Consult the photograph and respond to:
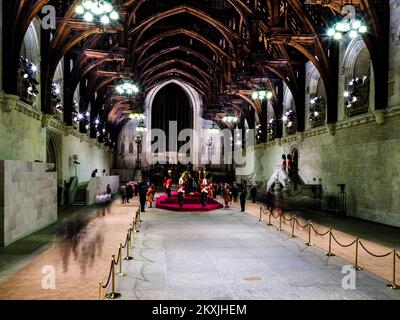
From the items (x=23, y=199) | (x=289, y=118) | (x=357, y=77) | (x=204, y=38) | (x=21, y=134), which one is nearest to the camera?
(x=23, y=199)

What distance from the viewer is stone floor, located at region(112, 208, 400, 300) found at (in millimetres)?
7121

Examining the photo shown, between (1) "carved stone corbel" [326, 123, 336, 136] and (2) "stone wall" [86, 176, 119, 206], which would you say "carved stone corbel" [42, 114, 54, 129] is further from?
(1) "carved stone corbel" [326, 123, 336, 136]

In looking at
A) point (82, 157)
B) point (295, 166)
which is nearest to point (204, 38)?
point (295, 166)

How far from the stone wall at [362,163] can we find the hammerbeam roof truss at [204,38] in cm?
328

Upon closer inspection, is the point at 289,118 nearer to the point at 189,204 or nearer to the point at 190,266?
the point at 189,204

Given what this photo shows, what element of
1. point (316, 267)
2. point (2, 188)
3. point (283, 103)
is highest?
point (283, 103)

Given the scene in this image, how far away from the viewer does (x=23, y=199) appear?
12.8 meters


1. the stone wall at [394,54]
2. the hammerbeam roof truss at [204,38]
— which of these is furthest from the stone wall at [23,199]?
the stone wall at [394,54]

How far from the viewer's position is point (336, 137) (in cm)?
2134

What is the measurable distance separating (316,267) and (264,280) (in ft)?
6.27

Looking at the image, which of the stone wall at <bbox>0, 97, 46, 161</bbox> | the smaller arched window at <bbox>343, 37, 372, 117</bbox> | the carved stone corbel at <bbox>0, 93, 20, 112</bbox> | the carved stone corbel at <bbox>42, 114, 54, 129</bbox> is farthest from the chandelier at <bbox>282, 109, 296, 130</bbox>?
the carved stone corbel at <bbox>0, 93, 20, 112</bbox>

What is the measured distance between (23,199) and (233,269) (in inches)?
310
